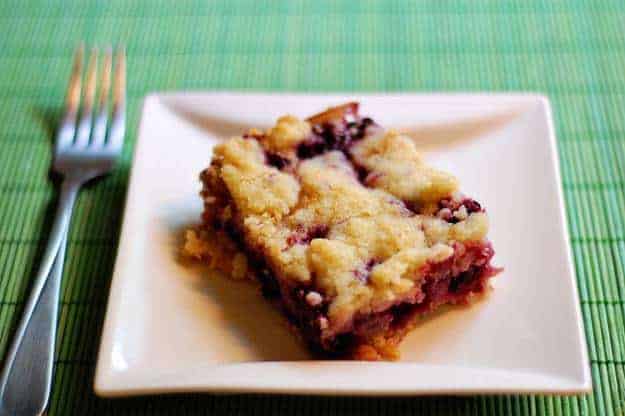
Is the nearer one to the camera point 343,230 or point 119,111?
point 343,230

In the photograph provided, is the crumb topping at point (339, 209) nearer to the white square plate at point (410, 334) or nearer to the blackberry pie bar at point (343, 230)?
the blackberry pie bar at point (343, 230)

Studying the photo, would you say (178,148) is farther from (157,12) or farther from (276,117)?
(157,12)

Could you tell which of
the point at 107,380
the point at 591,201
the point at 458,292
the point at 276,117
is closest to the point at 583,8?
the point at 591,201

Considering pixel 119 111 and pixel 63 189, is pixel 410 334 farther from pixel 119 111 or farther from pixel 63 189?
pixel 119 111

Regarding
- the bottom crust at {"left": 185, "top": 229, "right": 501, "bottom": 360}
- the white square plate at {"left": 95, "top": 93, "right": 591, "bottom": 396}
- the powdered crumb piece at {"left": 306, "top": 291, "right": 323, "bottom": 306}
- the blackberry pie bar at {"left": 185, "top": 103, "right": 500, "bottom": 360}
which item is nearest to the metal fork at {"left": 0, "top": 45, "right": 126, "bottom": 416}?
the white square plate at {"left": 95, "top": 93, "right": 591, "bottom": 396}

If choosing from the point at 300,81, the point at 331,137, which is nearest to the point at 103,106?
the point at 300,81

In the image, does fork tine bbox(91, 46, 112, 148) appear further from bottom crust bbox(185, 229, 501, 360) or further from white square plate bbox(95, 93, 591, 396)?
bottom crust bbox(185, 229, 501, 360)
